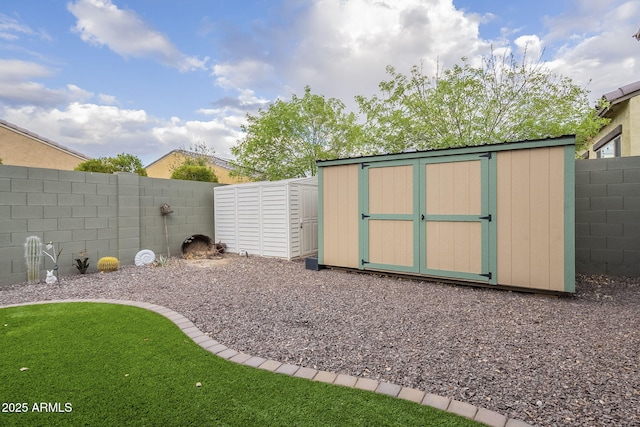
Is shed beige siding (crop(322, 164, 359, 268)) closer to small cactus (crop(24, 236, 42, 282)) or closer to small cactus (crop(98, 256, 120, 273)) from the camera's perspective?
small cactus (crop(98, 256, 120, 273))

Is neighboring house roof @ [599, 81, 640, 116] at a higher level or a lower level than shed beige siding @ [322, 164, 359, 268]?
higher

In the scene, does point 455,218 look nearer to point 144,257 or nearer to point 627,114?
point 627,114

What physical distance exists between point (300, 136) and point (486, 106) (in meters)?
6.45

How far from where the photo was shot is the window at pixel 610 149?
24.9ft

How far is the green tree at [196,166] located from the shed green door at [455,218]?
856cm

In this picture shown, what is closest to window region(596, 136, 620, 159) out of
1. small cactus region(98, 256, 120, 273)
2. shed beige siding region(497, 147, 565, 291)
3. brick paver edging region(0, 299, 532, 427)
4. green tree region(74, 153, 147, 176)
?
shed beige siding region(497, 147, 565, 291)

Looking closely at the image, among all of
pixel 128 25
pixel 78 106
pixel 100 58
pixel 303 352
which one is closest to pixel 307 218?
pixel 303 352

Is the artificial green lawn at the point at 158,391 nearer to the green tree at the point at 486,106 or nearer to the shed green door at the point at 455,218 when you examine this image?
the shed green door at the point at 455,218

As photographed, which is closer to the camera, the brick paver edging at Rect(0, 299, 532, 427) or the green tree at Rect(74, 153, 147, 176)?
the brick paver edging at Rect(0, 299, 532, 427)

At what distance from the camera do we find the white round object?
6.48 meters

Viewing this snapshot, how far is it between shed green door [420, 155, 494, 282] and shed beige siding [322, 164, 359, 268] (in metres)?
1.22

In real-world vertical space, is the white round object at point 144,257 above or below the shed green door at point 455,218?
below

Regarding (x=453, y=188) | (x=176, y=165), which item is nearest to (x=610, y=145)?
(x=453, y=188)

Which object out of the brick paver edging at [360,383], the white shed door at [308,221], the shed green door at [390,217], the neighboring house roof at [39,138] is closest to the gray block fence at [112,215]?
the shed green door at [390,217]
